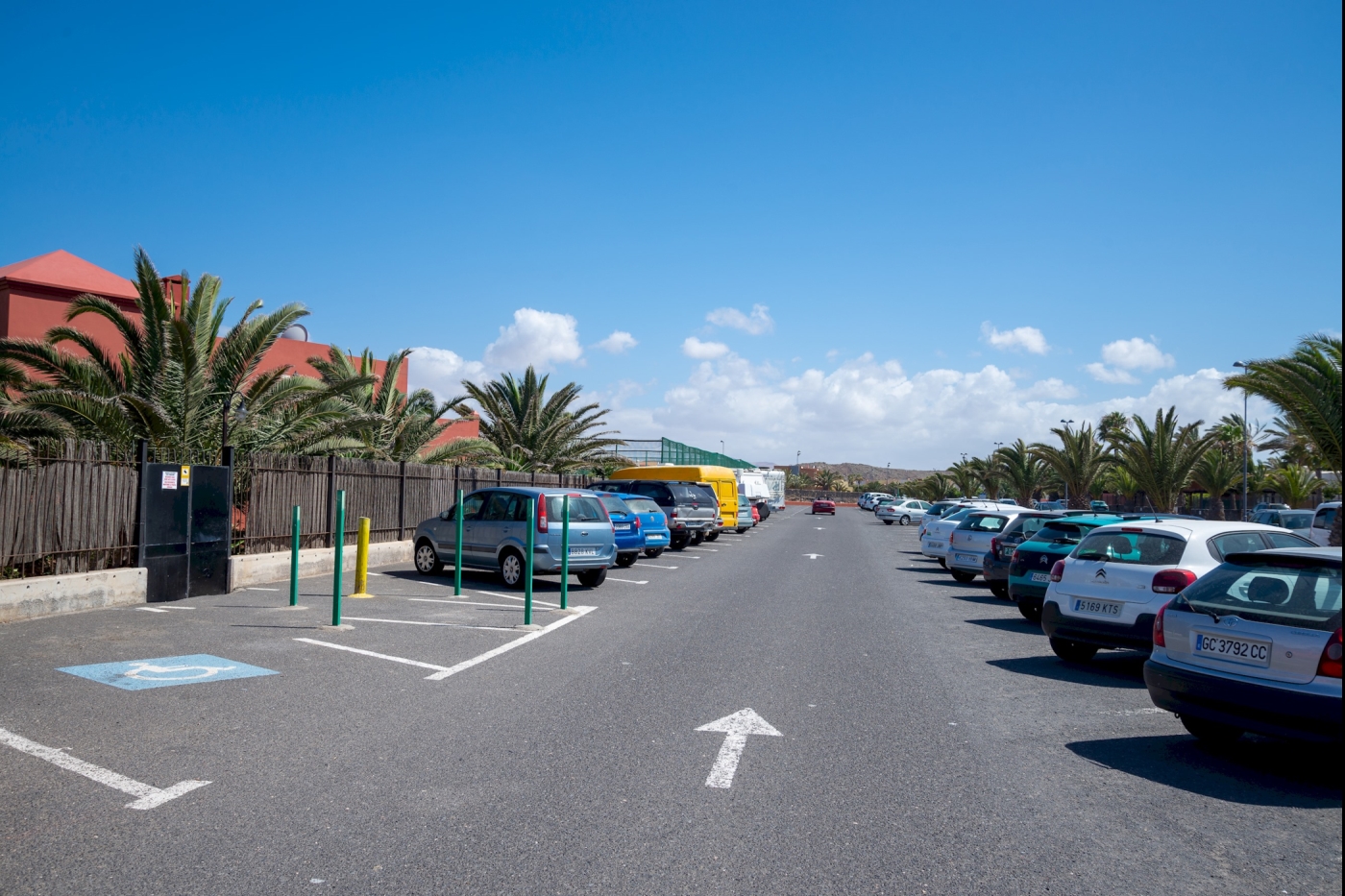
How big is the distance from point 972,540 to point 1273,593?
13.0 metres

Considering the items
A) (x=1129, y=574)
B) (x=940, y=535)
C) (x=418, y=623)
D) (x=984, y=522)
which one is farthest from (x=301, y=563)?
(x=940, y=535)

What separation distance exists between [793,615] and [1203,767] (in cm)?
712

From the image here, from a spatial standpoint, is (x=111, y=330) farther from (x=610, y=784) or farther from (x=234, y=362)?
(x=610, y=784)

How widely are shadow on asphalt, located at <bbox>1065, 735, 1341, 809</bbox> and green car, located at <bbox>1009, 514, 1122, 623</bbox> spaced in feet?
17.4

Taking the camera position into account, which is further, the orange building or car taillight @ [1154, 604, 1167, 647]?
the orange building

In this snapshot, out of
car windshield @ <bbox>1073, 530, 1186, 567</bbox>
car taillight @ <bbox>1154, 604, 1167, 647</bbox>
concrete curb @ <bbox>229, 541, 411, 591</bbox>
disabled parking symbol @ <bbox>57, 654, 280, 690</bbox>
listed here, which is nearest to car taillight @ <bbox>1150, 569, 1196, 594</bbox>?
car windshield @ <bbox>1073, 530, 1186, 567</bbox>

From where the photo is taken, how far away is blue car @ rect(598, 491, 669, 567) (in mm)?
18625

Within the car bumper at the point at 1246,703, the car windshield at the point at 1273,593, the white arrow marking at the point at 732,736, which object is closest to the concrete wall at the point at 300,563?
the white arrow marking at the point at 732,736

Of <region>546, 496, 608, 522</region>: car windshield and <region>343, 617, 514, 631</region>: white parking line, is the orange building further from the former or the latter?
<region>343, 617, 514, 631</region>: white parking line

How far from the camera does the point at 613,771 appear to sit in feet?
18.4

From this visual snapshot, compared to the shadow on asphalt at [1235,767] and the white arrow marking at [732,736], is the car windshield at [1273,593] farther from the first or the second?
the white arrow marking at [732,736]

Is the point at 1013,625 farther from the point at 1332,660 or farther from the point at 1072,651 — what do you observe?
the point at 1332,660

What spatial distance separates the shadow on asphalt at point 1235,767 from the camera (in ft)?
18.1

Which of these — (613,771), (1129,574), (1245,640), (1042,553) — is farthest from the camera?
(1042,553)
